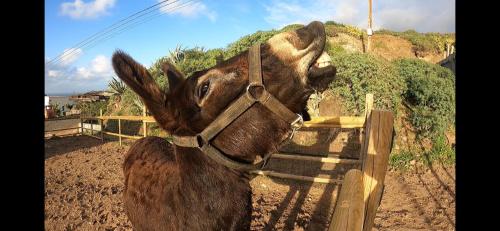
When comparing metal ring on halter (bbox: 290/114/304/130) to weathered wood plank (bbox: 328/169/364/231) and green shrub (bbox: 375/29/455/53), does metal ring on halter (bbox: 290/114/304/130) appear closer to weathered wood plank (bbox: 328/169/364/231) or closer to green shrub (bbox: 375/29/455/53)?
weathered wood plank (bbox: 328/169/364/231)

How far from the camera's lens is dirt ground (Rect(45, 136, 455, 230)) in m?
5.79

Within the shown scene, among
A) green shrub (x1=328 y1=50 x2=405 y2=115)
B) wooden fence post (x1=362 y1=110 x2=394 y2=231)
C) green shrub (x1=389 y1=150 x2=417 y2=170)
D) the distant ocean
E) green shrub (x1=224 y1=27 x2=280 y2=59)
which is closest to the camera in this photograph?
wooden fence post (x1=362 y1=110 x2=394 y2=231)

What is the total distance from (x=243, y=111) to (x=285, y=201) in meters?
5.85

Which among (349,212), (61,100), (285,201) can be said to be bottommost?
(285,201)

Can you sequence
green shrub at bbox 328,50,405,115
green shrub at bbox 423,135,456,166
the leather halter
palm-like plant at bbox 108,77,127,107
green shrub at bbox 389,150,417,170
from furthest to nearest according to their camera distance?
1. palm-like plant at bbox 108,77,127,107
2. green shrub at bbox 328,50,405,115
3. green shrub at bbox 423,135,456,166
4. green shrub at bbox 389,150,417,170
5. the leather halter

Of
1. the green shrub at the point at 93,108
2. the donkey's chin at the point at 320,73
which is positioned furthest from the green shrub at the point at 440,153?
the green shrub at the point at 93,108

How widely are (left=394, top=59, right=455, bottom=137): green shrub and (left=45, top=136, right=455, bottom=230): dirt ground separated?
157 centimetres

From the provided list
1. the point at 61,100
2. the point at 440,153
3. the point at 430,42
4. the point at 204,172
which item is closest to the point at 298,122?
the point at 204,172

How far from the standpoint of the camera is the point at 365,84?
10594 mm

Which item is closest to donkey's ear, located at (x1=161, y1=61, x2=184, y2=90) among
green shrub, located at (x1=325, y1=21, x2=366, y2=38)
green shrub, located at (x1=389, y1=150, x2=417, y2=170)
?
green shrub, located at (x1=389, y1=150, x2=417, y2=170)

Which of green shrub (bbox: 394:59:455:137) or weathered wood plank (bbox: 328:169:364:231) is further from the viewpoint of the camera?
green shrub (bbox: 394:59:455:137)

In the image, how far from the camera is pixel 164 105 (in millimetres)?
2004

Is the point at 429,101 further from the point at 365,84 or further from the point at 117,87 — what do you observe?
the point at 117,87

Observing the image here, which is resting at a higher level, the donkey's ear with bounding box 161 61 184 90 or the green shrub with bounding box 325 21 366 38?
the green shrub with bounding box 325 21 366 38
